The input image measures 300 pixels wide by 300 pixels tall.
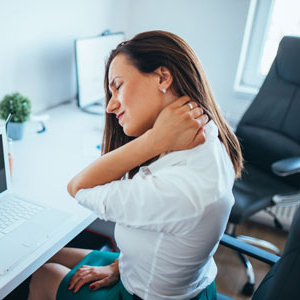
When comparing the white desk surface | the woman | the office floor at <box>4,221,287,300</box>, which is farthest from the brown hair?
the office floor at <box>4,221,287,300</box>

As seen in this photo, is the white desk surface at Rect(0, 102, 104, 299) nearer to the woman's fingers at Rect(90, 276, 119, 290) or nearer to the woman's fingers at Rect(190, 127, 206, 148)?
the woman's fingers at Rect(90, 276, 119, 290)

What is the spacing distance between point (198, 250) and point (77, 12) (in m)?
1.59

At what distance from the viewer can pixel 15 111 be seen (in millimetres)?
1404

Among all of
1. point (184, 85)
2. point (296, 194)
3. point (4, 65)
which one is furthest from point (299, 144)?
point (4, 65)

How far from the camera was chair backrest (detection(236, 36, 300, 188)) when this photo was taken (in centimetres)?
171

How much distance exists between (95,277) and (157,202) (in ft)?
1.30

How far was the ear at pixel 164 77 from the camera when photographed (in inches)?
31.4

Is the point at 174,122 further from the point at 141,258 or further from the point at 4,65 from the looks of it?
the point at 4,65

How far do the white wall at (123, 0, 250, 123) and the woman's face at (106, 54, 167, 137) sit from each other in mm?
1439

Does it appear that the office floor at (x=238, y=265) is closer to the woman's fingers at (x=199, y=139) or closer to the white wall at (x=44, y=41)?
the woman's fingers at (x=199, y=139)

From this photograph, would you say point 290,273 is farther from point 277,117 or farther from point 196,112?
point 277,117

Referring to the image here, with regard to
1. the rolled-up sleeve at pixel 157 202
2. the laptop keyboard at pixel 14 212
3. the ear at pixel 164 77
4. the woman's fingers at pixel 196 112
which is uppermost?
the ear at pixel 164 77

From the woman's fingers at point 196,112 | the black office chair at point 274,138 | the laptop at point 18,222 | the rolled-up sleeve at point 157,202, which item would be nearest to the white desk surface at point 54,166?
the laptop at point 18,222

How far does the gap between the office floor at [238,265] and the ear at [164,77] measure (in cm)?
130
